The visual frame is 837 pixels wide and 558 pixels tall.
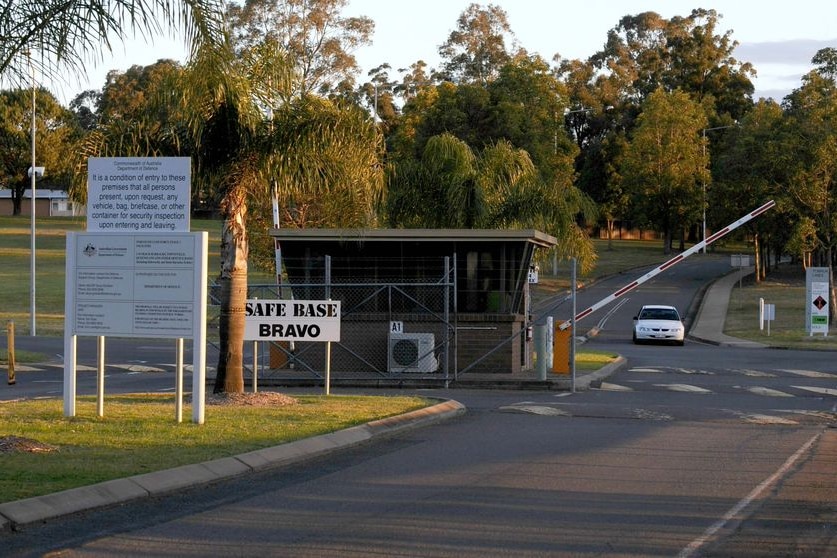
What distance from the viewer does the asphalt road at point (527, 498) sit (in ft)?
26.1

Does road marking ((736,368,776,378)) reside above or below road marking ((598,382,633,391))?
below

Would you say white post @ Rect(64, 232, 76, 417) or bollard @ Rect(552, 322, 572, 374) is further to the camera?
bollard @ Rect(552, 322, 572, 374)

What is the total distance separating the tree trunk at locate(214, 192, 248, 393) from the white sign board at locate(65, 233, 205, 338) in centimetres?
247

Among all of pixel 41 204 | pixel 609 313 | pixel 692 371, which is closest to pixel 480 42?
pixel 609 313

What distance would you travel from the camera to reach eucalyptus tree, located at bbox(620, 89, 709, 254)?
257 ft

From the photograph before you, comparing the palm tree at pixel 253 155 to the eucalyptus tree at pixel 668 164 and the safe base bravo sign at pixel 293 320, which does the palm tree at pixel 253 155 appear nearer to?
the safe base bravo sign at pixel 293 320

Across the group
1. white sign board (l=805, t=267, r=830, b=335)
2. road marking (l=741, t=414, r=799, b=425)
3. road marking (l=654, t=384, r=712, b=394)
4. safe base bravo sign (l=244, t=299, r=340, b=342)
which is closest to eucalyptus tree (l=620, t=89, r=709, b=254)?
white sign board (l=805, t=267, r=830, b=335)

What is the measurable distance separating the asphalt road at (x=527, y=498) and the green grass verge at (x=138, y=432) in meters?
0.70

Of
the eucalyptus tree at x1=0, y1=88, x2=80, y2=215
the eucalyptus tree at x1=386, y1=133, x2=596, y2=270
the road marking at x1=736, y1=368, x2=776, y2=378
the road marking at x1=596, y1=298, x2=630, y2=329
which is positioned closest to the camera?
the road marking at x1=736, y1=368, x2=776, y2=378

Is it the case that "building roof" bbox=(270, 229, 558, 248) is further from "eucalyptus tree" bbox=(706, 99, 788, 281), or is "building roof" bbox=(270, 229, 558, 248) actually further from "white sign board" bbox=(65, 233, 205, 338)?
"eucalyptus tree" bbox=(706, 99, 788, 281)

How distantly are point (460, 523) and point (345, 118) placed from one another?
854 centimetres

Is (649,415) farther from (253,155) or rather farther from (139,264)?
(139,264)

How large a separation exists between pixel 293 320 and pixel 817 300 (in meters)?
29.1

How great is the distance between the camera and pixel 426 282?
23828 mm
